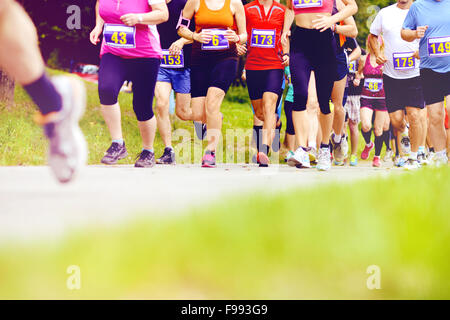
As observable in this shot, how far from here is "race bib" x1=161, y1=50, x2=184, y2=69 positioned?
22.2ft

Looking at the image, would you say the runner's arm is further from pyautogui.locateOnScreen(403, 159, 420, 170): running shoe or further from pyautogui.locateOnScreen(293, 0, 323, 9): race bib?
pyautogui.locateOnScreen(403, 159, 420, 170): running shoe

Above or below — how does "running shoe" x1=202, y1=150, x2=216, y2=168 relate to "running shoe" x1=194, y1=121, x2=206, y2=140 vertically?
below

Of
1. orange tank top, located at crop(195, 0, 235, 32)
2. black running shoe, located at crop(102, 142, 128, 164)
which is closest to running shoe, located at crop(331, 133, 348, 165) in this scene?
orange tank top, located at crop(195, 0, 235, 32)

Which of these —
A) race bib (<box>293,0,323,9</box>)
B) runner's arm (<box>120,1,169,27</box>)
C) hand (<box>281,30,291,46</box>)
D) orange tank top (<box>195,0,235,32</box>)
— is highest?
race bib (<box>293,0,323,9</box>)

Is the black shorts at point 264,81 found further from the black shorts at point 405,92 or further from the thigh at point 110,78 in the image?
the thigh at point 110,78

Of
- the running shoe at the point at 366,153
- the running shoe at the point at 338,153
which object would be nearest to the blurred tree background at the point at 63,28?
the running shoe at the point at 338,153

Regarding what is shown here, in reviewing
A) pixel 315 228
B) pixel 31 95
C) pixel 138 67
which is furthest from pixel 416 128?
pixel 31 95

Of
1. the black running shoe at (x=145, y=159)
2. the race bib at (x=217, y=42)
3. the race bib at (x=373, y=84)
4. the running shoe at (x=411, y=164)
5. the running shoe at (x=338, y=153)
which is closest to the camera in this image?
the black running shoe at (x=145, y=159)

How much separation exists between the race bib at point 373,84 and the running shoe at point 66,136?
270 inches

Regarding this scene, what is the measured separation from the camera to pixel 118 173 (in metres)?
4.73

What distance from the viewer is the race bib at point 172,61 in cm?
677

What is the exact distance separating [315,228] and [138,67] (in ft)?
9.59

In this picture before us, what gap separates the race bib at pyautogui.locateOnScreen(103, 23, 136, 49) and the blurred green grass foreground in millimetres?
2233

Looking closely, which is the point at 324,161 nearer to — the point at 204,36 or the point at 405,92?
the point at 405,92
